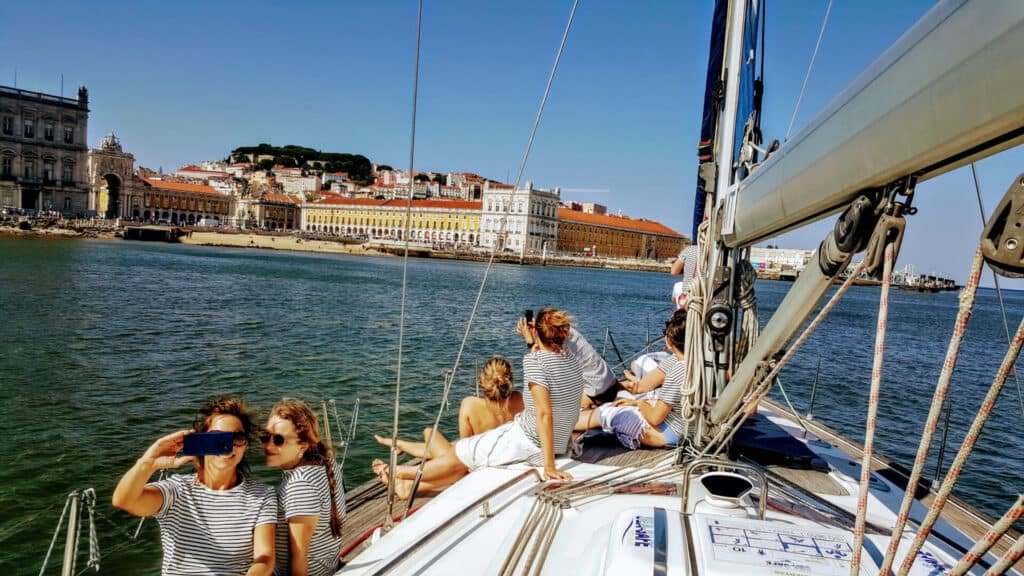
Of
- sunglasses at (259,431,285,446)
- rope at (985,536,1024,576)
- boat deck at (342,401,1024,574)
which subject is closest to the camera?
rope at (985,536,1024,576)

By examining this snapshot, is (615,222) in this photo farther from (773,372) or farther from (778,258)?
(773,372)

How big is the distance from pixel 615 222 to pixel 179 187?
64.7 m

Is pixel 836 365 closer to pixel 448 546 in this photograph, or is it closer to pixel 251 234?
pixel 448 546

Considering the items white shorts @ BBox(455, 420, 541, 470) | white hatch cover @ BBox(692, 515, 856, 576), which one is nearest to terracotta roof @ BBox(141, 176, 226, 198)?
white shorts @ BBox(455, 420, 541, 470)

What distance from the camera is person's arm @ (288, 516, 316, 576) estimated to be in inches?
87.7

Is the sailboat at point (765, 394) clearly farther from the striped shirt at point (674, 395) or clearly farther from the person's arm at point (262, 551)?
the person's arm at point (262, 551)

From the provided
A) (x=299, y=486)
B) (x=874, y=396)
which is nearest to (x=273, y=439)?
(x=299, y=486)

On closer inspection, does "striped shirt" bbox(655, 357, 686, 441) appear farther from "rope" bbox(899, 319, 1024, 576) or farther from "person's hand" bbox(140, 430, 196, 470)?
"rope" bbox(899, 319, 1024, 576)

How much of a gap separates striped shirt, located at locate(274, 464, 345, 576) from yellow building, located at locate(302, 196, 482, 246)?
295 ft

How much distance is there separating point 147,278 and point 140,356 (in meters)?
18.0

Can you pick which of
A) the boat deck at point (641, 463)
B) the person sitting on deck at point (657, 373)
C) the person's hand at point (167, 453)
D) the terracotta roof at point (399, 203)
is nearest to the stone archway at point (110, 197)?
the terracotta roof at point (399, 203)

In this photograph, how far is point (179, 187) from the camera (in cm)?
9575

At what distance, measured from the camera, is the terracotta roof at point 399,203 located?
93.9 metres

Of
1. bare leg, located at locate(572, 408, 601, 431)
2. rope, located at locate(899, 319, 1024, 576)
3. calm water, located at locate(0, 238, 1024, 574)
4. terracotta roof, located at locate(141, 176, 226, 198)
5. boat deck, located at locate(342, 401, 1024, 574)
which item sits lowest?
calm water, located at locate(0, 238, 1024, 574)
